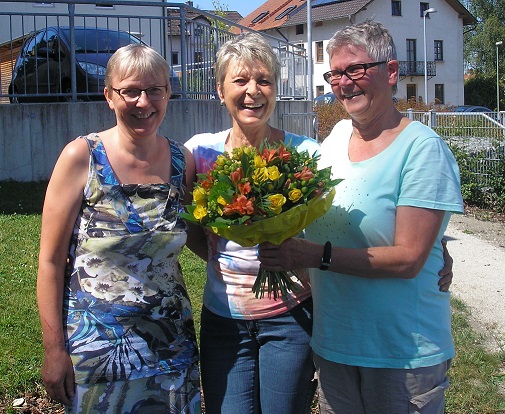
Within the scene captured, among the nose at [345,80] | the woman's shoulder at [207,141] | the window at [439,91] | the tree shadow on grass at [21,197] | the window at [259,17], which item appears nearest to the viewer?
the nose at [345,80]

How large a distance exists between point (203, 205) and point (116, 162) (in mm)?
→ 426

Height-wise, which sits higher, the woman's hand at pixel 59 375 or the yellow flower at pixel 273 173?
the yellow flower at pixel 273 173

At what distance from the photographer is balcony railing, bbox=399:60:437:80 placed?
5447cm

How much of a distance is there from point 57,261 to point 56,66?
337 inches

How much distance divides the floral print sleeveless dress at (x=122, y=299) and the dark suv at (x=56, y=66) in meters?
8.01

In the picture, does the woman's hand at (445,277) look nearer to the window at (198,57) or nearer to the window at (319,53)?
the window at (198,57)

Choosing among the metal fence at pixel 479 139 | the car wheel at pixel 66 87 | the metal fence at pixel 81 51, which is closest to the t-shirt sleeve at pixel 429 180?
the metal fence at pixel 81 51

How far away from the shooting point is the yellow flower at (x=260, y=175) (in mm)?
2670

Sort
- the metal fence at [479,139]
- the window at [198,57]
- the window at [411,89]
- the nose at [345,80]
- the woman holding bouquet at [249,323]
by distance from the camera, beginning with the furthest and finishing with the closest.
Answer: the window at [411,89] < the metal fence at [479,139] < the window at [198,57] < the woman holding bouquet at [249,323] < the nose at [345,80]

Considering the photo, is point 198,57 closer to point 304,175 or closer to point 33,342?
point 33,342

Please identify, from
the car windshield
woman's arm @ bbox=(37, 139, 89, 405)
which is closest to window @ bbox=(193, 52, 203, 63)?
the car windshield

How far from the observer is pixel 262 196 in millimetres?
2674

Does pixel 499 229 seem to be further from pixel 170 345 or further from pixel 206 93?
pixel 170 345

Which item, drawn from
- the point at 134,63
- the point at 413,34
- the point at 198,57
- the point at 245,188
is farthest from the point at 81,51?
the point at 413,34
